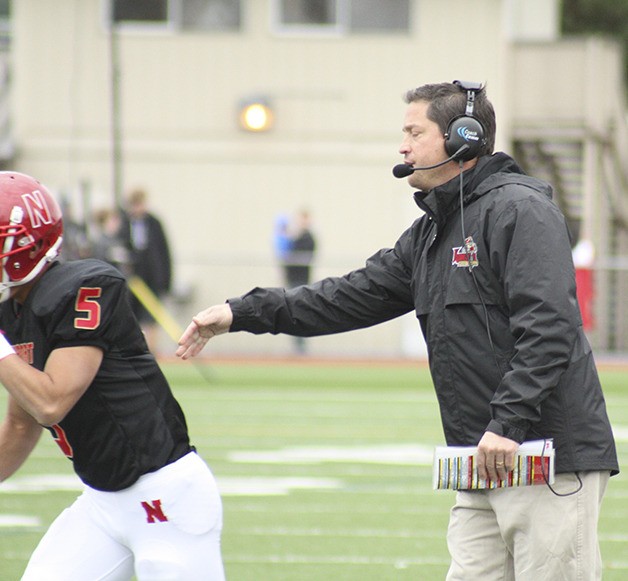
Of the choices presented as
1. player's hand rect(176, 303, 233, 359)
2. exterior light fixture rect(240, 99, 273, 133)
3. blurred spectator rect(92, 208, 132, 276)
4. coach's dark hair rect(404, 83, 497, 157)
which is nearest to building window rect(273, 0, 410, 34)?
exterior light fixture rect(240, 99, 273, 133)

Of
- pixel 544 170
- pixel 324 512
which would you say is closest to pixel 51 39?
pixel 544 170

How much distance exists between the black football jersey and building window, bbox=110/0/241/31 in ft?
60.0

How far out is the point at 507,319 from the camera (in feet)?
12.9

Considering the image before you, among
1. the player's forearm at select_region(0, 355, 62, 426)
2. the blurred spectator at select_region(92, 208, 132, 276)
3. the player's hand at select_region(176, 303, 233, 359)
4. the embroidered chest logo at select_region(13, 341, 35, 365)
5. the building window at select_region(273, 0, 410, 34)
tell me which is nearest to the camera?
the player's forearm at select_region(0, 355, 62, 426)

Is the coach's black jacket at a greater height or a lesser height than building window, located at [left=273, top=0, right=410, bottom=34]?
lesser

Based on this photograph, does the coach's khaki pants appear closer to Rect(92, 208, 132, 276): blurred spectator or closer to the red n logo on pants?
the red n logo on pants

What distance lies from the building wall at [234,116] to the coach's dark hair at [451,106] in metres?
17.2

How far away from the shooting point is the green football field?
6777mm

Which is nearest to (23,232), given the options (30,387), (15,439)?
(30,387)

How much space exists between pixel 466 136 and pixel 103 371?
1.21 metres

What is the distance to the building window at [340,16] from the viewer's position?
21703 millimetres

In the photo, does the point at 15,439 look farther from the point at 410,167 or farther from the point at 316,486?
the point at 316,486

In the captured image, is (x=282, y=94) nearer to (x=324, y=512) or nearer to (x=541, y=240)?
(x=324, y=512)

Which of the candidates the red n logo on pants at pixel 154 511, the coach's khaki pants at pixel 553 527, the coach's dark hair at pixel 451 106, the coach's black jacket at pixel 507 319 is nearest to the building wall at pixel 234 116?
the coach's dark hair at pixel 451 106
